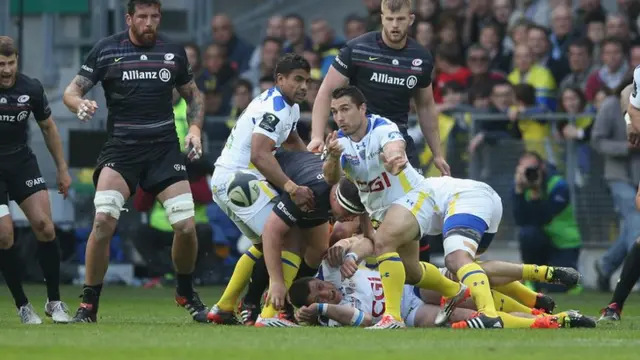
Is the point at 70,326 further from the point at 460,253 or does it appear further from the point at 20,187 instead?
the point at 460,253

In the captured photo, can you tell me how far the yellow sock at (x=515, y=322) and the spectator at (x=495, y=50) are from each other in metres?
8.67

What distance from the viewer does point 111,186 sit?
11.7 m

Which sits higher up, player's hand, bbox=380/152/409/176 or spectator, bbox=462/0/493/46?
spectator, bbox=462/0/493/46

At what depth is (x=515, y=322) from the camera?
1091cm

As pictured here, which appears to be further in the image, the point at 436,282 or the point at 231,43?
the point at 231,43

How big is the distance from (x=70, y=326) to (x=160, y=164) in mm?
1545

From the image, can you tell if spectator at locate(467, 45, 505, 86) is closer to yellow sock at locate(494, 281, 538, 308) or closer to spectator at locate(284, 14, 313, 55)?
spectator at locate(284, 14, 313, 55)

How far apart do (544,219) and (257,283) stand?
626 centimetres

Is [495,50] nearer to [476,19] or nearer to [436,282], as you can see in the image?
[476,19]

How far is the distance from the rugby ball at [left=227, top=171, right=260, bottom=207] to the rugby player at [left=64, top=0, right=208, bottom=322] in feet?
1.09

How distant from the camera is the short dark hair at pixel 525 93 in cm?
1794

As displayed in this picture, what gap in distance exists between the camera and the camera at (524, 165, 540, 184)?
17.3m

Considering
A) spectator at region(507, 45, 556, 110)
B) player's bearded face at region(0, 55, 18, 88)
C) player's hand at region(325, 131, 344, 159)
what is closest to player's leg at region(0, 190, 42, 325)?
player's bearded face at region(0, 55, 18, 88)

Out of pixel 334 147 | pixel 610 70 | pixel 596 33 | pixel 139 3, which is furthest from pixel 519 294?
pixel 596 33
